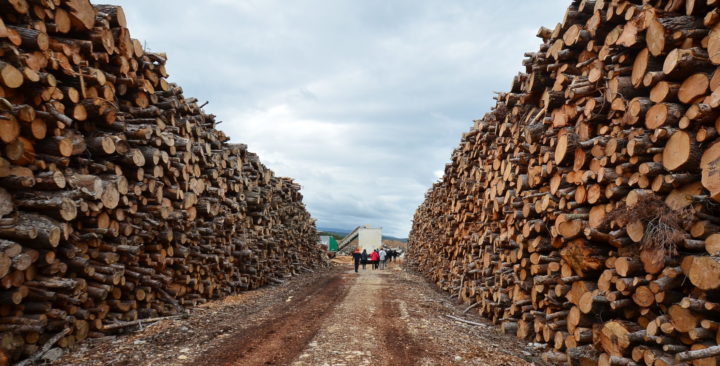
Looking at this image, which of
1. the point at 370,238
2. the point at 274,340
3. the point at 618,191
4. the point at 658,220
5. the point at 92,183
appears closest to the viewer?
the point at 658,220

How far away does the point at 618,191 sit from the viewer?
195 inches

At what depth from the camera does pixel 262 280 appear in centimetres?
1505

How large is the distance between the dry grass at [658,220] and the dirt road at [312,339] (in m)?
2.72

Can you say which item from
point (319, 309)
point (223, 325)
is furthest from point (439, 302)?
point (223, 325)

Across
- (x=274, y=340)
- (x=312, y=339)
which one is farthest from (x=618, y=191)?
(x=274, y=340)

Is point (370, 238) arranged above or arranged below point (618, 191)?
above

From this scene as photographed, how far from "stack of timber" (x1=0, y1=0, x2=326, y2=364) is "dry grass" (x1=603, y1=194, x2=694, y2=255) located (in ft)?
24.0

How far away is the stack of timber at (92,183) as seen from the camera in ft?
17.0

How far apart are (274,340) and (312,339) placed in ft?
2.09

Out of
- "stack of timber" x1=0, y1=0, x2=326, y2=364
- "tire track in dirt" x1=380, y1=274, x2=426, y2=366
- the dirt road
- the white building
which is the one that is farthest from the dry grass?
the white building

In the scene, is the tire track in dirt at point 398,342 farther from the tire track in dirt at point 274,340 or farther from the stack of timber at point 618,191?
the stack of timber at point 618,191

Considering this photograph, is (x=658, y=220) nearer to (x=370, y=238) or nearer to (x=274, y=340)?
(x=274, y=340)

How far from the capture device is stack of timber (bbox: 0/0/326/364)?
17.0 ft

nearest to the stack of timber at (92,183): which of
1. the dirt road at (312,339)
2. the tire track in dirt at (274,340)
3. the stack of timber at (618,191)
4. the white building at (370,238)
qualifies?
the dirt road at (312,339)
